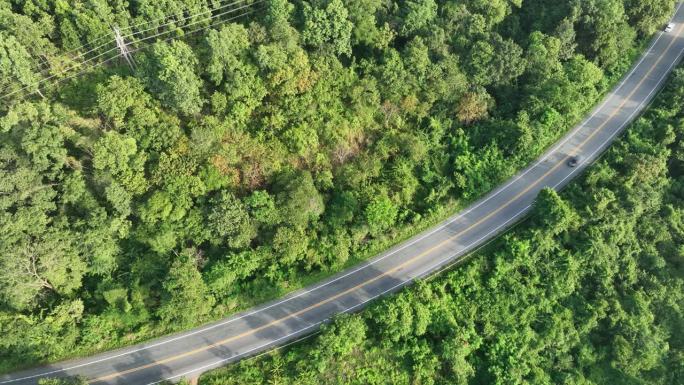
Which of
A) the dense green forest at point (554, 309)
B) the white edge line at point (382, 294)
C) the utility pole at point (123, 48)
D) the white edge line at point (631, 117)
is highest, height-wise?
the utility pole at point (123, 48)

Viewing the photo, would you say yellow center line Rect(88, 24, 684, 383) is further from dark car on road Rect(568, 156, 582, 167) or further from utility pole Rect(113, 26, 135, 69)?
utility pole Rect(113, 26, 135, 69)

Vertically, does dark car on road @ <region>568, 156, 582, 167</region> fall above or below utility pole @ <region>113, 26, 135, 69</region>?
below

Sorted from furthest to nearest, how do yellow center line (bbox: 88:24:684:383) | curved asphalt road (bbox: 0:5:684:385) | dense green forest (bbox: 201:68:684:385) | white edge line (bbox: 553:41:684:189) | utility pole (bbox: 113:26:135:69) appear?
1. white edge line (bbox: 553:41:684:189)
2. utility pole (bbox: 113:26:135:69)
3. dense green forest (bbox: 201:68:684:385)
4. yellow center line (bbox: 88:24:684:383)
5. curved asphalt road (bbox: 0:5:684:385)

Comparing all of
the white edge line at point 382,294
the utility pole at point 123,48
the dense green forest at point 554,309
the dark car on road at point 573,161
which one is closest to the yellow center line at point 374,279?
the dark car on road at point 573,161

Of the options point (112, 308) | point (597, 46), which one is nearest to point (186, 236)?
point (112, 308)

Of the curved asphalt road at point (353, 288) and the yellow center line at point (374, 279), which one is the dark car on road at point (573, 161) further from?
the yellow center line at point (374, 279)

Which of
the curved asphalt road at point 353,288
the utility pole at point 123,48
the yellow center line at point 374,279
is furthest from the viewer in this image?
the utility pole at point 123,48

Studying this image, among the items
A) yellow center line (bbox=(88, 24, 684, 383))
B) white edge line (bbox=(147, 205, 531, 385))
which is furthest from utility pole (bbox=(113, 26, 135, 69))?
white edge line (bbox=(147, 205, 531, 385))

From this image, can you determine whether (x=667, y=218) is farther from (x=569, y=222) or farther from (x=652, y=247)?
(x=569, y=222)
